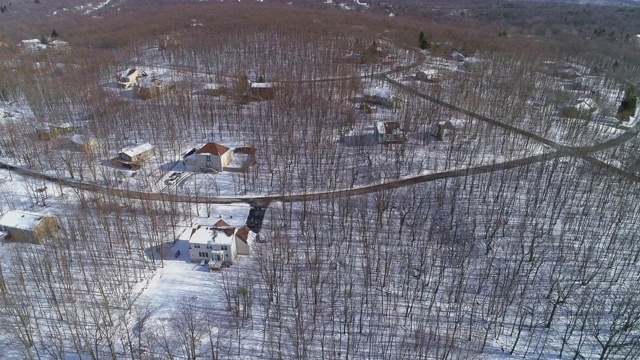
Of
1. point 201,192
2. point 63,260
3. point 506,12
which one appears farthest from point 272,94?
point 506,12

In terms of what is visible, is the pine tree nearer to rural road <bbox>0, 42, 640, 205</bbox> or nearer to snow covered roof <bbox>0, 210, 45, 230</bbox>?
rural road <bbox>0, 42, 640, 205</bbox>

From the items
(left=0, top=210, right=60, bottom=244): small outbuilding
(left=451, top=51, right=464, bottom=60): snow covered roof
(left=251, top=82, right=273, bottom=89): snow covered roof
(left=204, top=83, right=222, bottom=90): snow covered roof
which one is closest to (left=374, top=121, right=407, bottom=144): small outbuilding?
(left=251, top=82, right=273, bottom=89): snow covered roof

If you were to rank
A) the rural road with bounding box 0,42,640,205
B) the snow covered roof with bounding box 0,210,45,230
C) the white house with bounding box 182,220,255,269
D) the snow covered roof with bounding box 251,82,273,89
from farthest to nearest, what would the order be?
the snow covered roof with bounding box 251,82,273,89 < the rural road with bounding box 0,42,640,205 < the snow covered roof with bounding box 0,210,45,230 < the white house with bounding box 182,220,255,269

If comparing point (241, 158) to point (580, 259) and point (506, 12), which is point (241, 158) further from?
point (506, 12)

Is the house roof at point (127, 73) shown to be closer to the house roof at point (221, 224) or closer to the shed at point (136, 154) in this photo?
the shed at point (136, 154)

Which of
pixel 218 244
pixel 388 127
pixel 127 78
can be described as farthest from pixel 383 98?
pixel 127 78

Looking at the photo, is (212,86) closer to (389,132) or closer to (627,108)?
(389,132)

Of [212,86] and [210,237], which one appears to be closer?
[210,237]
